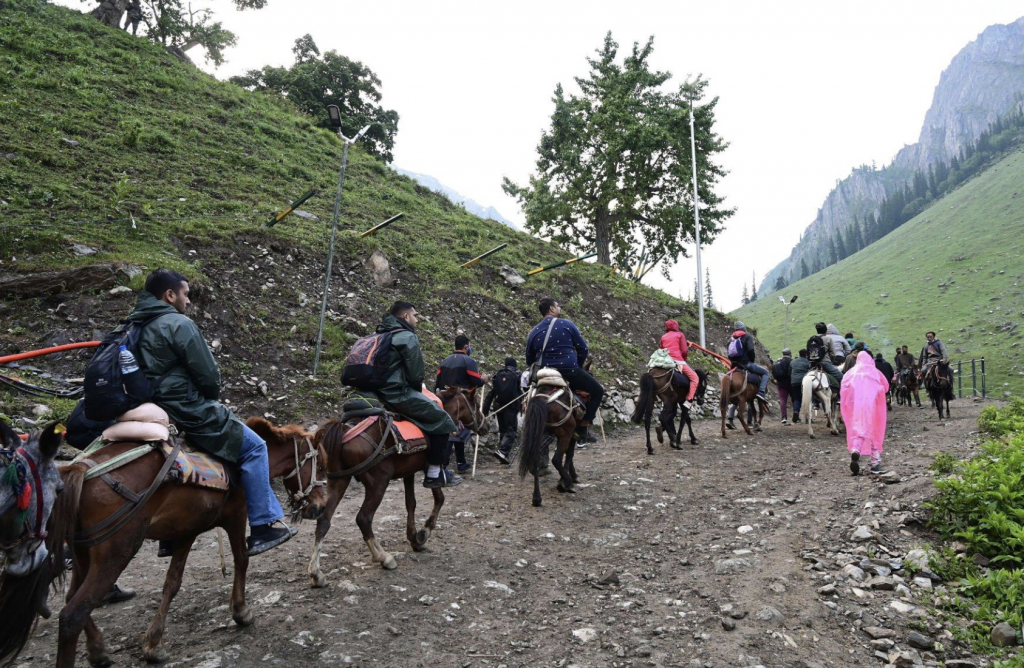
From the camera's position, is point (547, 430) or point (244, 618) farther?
point (547, 430)

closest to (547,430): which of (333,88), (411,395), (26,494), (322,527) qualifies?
(411,395)

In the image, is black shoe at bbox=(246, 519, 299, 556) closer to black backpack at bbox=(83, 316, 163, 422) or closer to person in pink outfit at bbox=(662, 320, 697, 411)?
black backpack at bbox=(83, 316, 163, 422)

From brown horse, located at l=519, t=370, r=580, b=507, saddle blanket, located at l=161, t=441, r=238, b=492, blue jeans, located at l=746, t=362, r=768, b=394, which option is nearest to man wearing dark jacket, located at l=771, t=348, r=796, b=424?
blue jeans, located at l=746, t=362, r=768, b=394

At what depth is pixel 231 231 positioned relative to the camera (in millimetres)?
14141

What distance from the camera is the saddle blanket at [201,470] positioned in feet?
13.0

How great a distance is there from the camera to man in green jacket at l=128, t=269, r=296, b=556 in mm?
3996

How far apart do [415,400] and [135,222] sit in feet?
34.3

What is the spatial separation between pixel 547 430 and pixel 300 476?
4.35m


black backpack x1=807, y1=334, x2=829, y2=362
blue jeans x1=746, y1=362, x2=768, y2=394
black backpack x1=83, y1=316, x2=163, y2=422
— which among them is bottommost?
black backpack x1=83, y1=316, x2=163, y2=422

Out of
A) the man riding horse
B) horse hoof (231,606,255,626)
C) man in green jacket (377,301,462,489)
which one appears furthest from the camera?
the man riding horse

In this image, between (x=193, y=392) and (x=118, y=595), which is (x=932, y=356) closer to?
(x=193, y=392)

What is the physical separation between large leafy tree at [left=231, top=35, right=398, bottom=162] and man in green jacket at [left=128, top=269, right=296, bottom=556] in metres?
30.0

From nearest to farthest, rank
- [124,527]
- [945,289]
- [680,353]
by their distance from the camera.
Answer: [124,527], [680,353], [945,289]

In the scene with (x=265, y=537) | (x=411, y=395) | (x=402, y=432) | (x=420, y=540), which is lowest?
(x=420, y=540)
